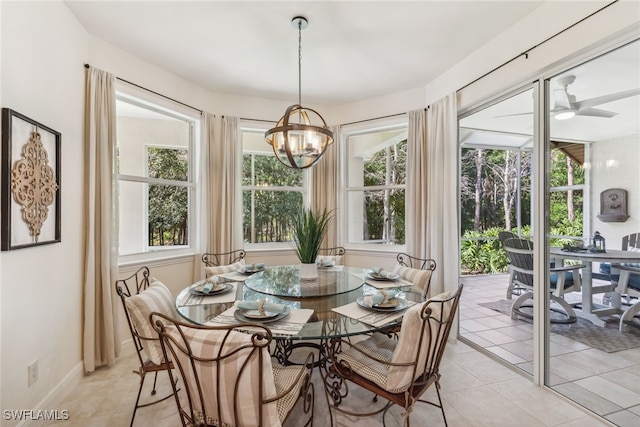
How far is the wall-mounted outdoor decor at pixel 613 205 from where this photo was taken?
1.87m

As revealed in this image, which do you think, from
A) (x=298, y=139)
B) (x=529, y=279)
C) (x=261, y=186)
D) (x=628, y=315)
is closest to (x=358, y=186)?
(x=261, y=186)

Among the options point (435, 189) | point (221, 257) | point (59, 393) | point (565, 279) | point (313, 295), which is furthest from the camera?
point (221, 257)

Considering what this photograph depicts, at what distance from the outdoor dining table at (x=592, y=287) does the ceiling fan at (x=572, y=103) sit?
0.92 m

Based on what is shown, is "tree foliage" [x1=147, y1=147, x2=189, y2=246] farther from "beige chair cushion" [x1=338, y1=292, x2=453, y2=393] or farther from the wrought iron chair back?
"beige chair cushion" [x1=338, y1=292, x2=453, y2=393]

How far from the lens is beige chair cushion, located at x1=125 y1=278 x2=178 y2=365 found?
1.65 m

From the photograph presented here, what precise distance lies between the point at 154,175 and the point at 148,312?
6.85 feet

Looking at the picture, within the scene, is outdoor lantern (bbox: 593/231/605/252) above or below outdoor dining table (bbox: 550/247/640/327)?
above

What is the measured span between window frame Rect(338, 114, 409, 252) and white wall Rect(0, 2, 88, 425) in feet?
9.33

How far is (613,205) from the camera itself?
193 centimetres

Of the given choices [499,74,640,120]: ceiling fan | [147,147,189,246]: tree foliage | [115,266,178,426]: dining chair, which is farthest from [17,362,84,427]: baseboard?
[499,74,640,120]: ceiling fan

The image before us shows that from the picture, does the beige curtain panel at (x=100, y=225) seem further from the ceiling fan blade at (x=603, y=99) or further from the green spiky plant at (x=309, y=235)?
the ceiling fan blade at (x=603, y=99)

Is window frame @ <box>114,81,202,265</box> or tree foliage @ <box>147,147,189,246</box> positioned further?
tree foliage @ <box>147,147,189,246</box>

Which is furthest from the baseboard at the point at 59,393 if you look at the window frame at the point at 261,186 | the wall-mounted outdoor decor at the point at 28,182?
the window frame at the point at 261,186

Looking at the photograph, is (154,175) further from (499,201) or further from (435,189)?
(499,201)
